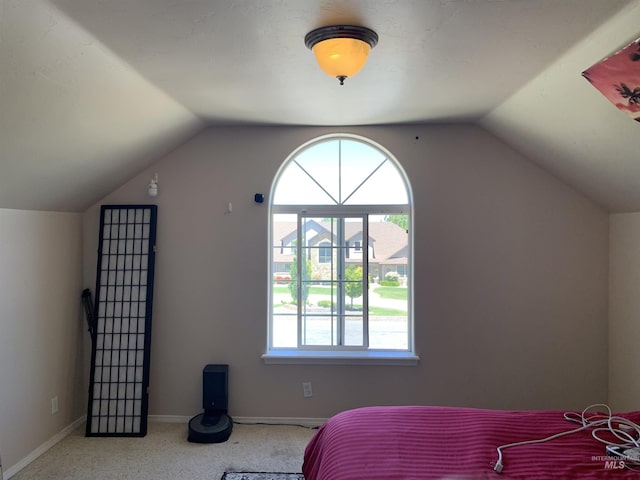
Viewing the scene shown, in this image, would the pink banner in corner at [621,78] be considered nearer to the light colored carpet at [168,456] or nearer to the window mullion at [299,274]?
the window mullion at [299,274]

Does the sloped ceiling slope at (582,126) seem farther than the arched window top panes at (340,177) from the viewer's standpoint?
No

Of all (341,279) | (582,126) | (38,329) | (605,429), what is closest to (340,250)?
(341,279)

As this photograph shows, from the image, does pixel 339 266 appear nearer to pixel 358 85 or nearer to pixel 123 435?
→ pixel 358 85

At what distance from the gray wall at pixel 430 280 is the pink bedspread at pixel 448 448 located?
1.31 meters

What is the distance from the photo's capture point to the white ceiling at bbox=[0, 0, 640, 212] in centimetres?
166

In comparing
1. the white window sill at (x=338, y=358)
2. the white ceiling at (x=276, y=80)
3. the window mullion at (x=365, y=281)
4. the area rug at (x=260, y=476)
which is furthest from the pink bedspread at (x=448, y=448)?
the white ceiling at (x=276, y=80)

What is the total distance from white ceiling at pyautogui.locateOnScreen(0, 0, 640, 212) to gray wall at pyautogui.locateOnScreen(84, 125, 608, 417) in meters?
0.21

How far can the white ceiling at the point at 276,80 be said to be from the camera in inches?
65.4

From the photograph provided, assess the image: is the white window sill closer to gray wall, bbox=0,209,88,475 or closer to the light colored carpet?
the light colored carpet

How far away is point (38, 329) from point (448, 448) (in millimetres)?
2786

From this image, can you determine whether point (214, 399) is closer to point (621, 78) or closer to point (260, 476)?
point (260, 476)

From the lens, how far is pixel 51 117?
212 cm

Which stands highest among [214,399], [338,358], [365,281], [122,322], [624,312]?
[365,281]

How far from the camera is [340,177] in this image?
3584 millimetres
